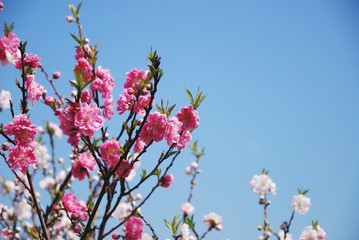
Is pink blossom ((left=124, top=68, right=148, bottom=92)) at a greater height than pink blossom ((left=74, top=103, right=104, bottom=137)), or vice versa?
pink blossom ((left=124, top=68, right=148, bottom=92))

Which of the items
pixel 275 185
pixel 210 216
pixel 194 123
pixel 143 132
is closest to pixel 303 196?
pixel 275 185

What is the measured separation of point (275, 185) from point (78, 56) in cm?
405

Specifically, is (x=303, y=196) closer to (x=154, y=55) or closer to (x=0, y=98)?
(x=154, y=55)

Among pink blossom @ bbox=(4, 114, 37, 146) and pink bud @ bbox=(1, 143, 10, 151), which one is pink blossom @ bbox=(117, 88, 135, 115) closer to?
pink blossom @ bbox=(4, 114, 37, 146)

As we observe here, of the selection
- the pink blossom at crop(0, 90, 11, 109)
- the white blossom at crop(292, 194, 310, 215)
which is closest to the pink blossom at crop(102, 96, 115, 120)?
the pink blossom at crop(0, 90, 11, 109)

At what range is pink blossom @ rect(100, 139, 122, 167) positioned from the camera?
9.08 ft

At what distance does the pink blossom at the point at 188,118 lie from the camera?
105 inches

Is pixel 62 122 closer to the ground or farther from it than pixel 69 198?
farther from it

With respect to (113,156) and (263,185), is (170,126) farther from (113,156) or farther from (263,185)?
(263,185)

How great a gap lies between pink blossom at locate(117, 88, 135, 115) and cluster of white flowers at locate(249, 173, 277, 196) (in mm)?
3328

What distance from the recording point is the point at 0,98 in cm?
432

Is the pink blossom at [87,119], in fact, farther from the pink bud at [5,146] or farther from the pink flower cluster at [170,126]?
the pink bud at [5,146]

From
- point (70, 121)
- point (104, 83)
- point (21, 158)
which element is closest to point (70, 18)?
point (104, 83)

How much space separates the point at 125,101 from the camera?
9.70 feet
